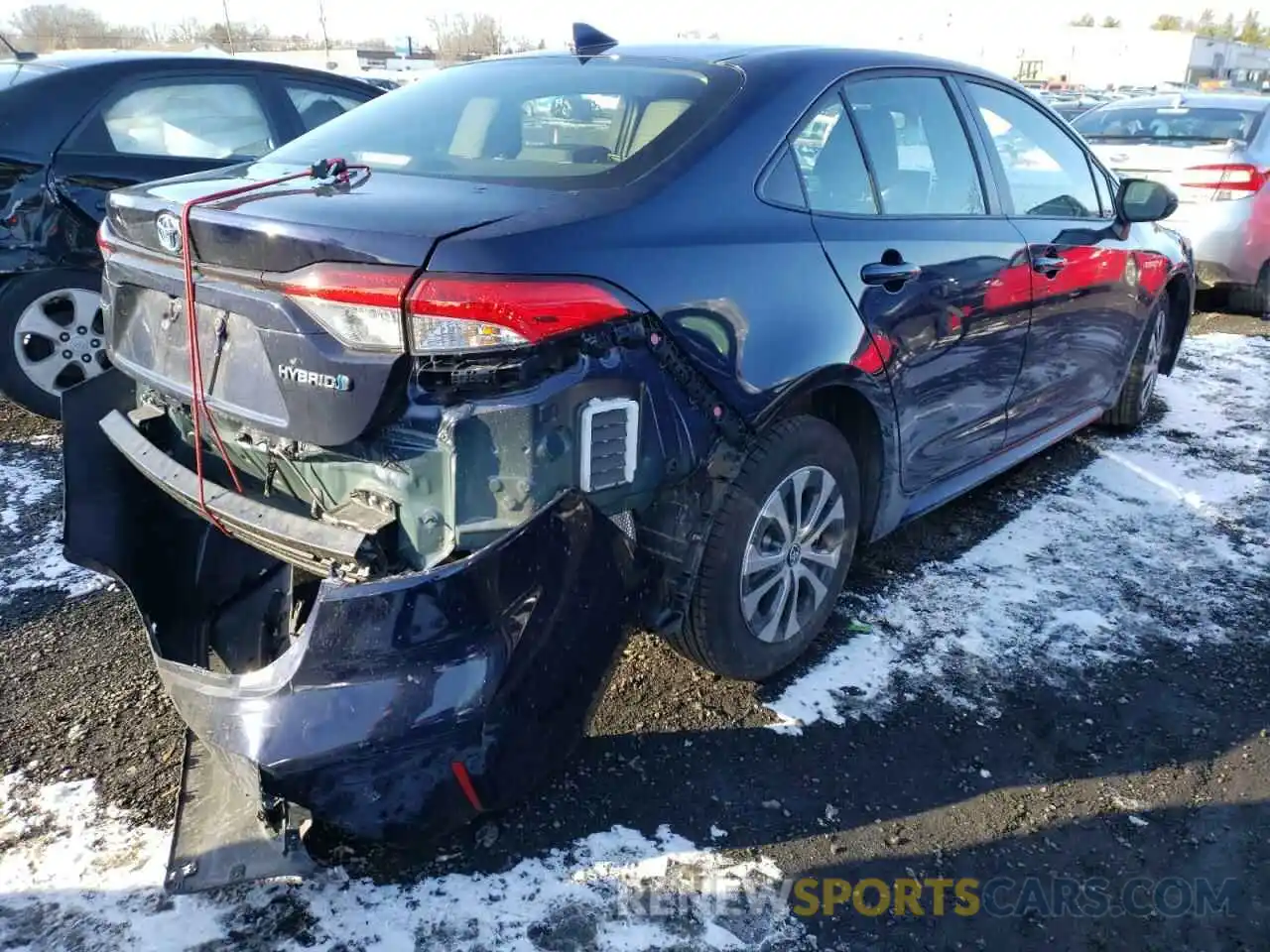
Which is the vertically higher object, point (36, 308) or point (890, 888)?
point (36, 308)

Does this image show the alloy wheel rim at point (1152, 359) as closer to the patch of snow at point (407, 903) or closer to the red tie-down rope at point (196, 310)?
the patch of snow at point (407, 903)

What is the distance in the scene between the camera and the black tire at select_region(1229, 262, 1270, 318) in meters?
7.44

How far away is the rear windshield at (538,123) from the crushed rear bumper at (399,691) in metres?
0.89

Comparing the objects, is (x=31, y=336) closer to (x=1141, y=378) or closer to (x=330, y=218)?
(x=330, y=218)

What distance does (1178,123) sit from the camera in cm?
789

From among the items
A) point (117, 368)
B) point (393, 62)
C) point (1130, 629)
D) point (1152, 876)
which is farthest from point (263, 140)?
point (393, 62)

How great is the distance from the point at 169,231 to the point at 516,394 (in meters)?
0.99

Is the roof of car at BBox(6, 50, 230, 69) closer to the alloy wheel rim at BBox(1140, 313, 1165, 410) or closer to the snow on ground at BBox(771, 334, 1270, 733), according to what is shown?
the snow on ground at BBox(771, 334, 1270, 733)

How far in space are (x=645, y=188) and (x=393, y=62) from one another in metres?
47.9

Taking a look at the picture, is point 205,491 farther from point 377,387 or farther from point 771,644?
point 771,644

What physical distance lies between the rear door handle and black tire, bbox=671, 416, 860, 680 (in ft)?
3.91

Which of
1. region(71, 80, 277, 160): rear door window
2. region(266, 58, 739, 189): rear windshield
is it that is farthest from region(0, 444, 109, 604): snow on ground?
region(266, 58, 739, 189): rear windshield

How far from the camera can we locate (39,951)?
1.95m

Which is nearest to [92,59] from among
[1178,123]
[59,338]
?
[59,338]
